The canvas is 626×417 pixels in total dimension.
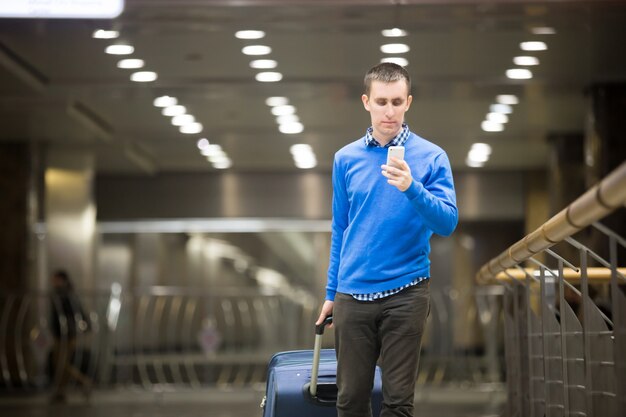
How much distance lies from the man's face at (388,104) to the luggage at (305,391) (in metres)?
0.89

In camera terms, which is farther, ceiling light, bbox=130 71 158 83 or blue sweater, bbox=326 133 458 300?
ceiling light, bbox=130 71 158 83

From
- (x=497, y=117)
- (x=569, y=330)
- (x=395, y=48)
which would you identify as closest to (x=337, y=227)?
(x=569, y=330)

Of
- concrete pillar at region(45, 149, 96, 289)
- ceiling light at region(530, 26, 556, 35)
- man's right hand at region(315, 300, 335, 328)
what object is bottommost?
man's right hand at region(315, 300, 335, 328)

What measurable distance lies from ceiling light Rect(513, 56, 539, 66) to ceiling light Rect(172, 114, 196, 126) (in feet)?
14.5

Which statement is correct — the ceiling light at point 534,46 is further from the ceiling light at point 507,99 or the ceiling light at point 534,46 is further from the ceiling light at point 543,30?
the ceiling light at point 507,99

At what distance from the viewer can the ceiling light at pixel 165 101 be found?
12391mm

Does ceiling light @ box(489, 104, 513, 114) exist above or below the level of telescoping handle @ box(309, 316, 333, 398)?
above

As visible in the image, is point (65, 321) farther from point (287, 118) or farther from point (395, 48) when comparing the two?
point (395, 48)

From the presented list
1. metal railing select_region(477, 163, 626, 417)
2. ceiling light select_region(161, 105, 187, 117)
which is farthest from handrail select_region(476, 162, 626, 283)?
ceiling light select_region(161, 105, 187, 117)

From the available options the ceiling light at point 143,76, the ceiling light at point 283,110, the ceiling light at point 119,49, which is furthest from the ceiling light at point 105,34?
the ceiling light at point 283,110

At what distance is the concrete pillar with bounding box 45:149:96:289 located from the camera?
54.4ft

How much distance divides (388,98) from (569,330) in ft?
3.85

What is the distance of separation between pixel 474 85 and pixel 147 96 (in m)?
3.47

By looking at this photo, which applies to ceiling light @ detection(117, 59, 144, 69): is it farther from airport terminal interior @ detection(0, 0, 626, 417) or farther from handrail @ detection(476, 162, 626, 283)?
handrail @ detection(476, 162, 626, 283)
